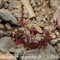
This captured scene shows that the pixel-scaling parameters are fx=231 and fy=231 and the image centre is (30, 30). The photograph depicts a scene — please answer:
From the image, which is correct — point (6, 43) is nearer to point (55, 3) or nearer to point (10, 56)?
point (10, 56)

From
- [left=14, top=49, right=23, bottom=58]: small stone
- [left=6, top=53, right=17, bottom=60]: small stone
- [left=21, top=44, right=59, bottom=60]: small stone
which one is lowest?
[left=21, top=44, right=59, bottom=60]: small stone

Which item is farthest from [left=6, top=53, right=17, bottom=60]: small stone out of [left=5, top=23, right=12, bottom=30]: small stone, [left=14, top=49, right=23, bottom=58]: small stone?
[left=5, top=23, right=12, bottom=30]: small stone

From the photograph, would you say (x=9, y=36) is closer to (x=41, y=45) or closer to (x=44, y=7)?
(x=41, y=45)

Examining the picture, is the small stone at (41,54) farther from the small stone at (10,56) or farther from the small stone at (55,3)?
the small stone at (55,3)

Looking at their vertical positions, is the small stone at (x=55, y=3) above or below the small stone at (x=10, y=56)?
below

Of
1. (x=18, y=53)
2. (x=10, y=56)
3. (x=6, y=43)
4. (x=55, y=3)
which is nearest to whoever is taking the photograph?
(x=10, y=56)

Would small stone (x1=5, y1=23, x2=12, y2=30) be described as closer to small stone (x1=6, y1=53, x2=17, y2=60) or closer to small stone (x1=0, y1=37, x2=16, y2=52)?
small stone (x1=0, y1=37, x2=16, y2=52)

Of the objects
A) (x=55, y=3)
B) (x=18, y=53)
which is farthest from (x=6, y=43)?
(x=55, y=3)

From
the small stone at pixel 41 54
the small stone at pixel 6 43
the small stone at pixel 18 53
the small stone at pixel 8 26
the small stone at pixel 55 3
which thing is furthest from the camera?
the small stone at pixel 55 3

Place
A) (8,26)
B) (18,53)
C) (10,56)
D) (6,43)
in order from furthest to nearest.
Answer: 1. (8,26)
2. (6,43)
3. (18,53)
4. (10,56)

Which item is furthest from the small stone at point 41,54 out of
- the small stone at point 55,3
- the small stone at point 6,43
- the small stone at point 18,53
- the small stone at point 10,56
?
the small stone at point 55,3

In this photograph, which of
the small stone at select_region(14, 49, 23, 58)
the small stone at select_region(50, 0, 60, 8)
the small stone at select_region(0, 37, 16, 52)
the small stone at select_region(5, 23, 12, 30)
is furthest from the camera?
the small stone at select_region(50, 0, 60, 8)

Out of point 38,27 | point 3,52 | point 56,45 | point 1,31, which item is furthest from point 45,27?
point 3,52

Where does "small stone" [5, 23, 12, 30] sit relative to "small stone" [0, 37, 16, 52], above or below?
below
